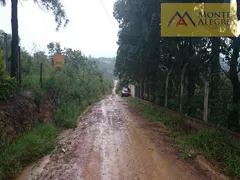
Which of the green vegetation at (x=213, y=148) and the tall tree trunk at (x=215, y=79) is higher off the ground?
the tall tree trunk at (x=215, y=79)

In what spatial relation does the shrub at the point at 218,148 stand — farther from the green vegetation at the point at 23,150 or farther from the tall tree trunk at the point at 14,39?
the tall tree trunk at the point at 14,39

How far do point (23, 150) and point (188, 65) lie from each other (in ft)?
23.3

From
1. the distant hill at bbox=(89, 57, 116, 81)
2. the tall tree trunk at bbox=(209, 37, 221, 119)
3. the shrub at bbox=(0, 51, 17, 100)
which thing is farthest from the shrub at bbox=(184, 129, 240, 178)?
the distant hill at bbox=(89, 57, 116, 81)

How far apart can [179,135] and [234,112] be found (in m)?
2.11

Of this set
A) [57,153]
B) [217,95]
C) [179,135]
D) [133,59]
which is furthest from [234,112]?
[133,59]

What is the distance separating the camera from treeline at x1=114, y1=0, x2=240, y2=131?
294 inches

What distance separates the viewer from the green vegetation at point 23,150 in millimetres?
5098

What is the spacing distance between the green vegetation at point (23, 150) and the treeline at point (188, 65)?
502 cm

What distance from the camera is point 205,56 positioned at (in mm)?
8750

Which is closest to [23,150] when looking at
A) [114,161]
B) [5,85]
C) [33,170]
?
[33,170]

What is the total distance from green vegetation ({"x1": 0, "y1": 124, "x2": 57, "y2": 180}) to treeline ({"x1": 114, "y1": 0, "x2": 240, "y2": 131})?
5.02 meters

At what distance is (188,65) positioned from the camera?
1037cm

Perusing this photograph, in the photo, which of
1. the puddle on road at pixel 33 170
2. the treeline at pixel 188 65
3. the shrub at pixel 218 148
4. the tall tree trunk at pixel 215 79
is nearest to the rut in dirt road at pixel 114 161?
the puddle on road at pixel 33 170

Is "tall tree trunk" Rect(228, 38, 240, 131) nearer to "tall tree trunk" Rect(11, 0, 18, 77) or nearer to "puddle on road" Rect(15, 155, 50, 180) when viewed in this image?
"puddle on road" Rect(15, 155, 50, 180)
